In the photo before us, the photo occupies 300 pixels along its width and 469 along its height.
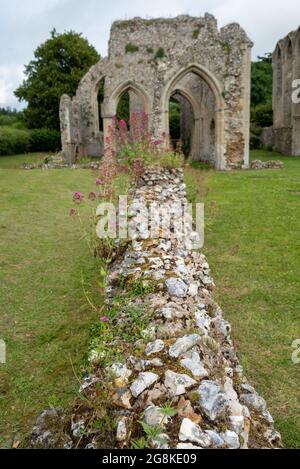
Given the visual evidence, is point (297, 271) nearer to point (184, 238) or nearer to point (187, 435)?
point (184, 238)

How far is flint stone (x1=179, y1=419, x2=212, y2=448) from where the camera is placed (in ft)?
5.81

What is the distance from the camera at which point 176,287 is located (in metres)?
3.18

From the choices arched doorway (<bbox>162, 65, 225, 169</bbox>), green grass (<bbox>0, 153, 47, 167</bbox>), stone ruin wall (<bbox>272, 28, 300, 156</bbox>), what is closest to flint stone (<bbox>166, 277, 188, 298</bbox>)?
arched doorway (<bbox>162, 65, 225, 169</bbox>)

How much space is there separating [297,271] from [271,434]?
346 cm

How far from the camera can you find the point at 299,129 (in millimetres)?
21156

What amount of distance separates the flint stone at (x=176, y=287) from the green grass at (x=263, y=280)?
2.99ft

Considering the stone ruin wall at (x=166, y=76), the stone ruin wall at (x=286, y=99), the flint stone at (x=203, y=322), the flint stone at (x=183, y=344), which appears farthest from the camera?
the stone ruin wall at (x=286, y=99)

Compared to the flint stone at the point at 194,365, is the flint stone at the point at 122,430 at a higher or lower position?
lower

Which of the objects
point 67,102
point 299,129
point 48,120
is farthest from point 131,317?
point 48,120

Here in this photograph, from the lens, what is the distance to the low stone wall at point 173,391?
186 centimetres

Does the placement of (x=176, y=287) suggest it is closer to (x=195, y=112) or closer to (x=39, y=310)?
(x=39, y=310)

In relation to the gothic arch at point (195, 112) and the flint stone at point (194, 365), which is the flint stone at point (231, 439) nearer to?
the flint stone at point (194, 365)

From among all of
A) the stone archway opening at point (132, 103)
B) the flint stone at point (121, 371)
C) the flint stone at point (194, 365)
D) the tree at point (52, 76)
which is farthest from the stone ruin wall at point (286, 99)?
the flint stone at point (121, 371)

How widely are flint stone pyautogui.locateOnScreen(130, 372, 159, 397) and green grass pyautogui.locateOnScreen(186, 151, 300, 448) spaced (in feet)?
3.89
